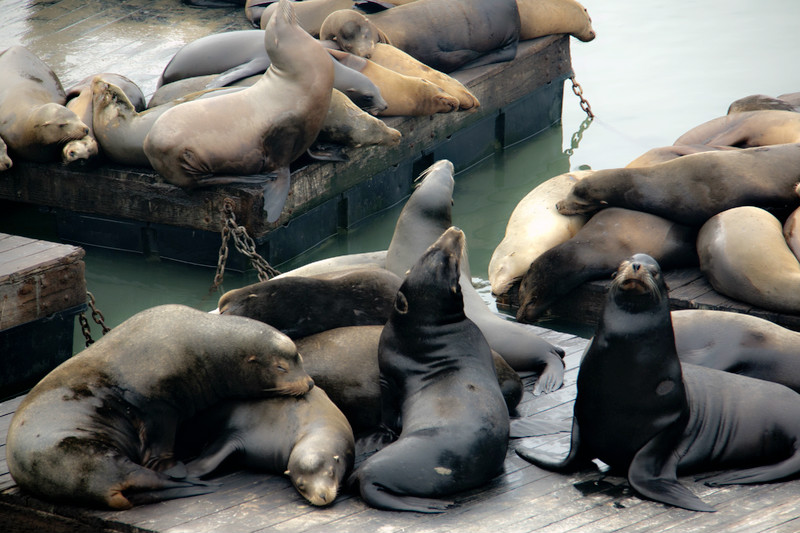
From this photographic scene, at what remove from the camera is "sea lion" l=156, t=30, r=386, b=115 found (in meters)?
7.31

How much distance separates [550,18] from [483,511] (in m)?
6.85

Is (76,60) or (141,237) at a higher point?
(76,60)

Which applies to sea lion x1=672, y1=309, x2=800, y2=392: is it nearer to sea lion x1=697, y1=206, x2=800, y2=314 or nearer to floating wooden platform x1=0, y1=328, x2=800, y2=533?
floating wooden platform x1=0, y1=328, x2=800, y2=533

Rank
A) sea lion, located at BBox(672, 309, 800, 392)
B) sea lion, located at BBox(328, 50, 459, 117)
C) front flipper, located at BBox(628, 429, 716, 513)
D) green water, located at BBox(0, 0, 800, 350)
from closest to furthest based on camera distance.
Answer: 1. front flipper, located at BBox(628, 429, 716, 513)
2. sea lion, located at BBox(672, 309, 800, 392)
3. green water, located at BBox(0, 0, 800, 350)
4. sea lion, located at BBox(328, 50, 459, 117)

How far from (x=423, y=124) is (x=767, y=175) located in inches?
119

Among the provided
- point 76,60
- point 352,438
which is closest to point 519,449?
point 352,438

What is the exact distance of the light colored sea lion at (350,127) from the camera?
22.8ft

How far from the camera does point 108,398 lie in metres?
3.51

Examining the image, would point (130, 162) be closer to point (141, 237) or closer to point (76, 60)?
point (141, 237)

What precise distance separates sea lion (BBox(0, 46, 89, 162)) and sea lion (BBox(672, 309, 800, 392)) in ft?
14.3

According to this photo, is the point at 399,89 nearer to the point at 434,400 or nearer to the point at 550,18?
the point at 550,18

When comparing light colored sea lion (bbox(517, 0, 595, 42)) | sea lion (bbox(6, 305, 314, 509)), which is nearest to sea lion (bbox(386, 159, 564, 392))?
sea lion (bbox(6, 305, 314, 509))

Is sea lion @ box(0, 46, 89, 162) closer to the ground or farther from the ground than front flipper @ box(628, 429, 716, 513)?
farther from the ground

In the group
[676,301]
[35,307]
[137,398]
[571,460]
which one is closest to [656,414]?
[571,460]
